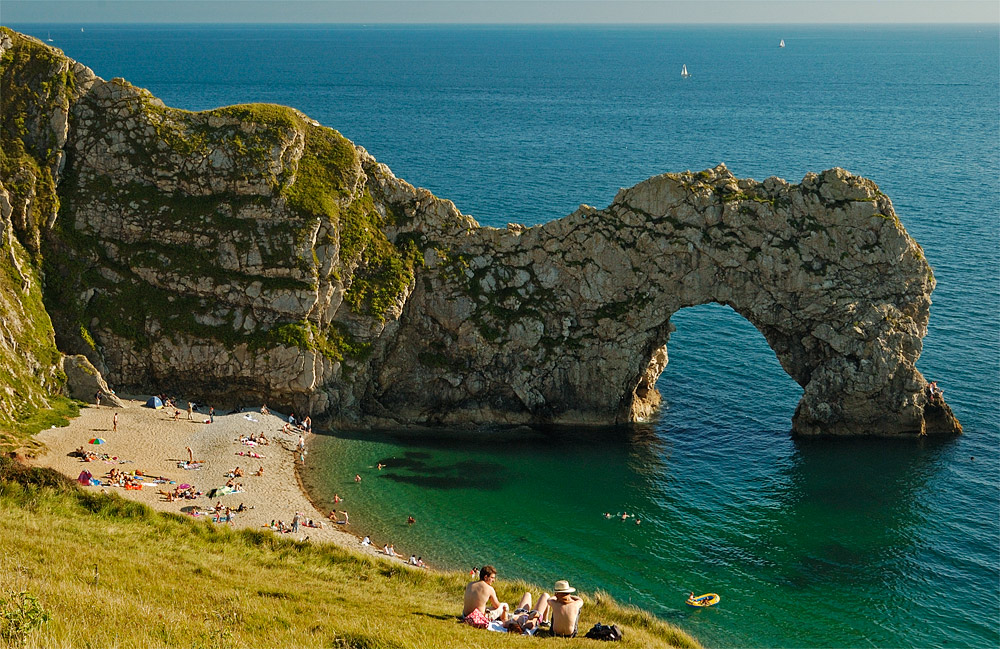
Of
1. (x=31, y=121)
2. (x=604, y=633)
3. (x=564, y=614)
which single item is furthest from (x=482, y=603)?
(x=31, y=121)

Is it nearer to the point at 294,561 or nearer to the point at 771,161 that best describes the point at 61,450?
the point at 294,561

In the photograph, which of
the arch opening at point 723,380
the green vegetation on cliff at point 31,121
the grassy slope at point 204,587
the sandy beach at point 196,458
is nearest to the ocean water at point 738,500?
the arch opening at point 723,380

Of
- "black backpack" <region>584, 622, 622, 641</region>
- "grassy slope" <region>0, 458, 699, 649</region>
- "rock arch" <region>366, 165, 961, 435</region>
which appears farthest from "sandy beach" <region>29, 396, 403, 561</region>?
"black backpack" <region>584, 622, 622, 641</region>

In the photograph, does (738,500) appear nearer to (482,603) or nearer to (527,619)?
(527,619)

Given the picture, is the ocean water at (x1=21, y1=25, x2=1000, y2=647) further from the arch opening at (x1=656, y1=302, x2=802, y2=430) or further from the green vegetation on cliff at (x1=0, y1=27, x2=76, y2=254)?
the green vegetation on cliff at (x1=0, y1=27, x2=76, y2=254)

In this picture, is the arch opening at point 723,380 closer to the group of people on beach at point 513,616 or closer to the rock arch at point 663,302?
the rock arch at point 663,302
